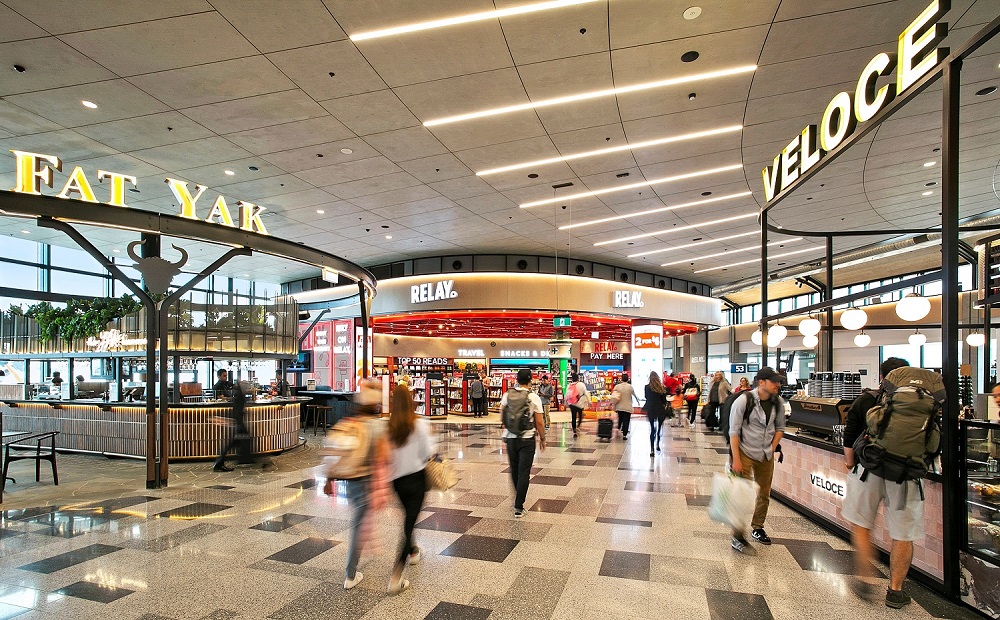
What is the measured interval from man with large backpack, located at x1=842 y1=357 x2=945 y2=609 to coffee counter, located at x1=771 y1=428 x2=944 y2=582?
0.29 metres

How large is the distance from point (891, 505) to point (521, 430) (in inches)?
120

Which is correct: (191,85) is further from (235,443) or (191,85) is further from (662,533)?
(662,533)

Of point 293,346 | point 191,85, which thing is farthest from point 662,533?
point 293,346

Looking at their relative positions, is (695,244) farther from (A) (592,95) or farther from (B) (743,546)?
(B) (743,546)

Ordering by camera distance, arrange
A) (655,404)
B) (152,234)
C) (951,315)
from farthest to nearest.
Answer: (655,404) < (152,234) < (951,315)

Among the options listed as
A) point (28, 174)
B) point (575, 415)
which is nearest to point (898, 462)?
point (28, 174)

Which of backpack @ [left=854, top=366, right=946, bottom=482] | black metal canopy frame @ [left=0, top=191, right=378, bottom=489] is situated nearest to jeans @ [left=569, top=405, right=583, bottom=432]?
black metal canopy frame @ [left=0, top=191, right=378, bottom=489]

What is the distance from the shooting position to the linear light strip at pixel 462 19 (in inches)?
204

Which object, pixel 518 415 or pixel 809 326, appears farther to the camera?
pixel 809 326

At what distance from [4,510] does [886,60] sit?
9456mm

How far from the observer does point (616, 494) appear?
6.53 meters

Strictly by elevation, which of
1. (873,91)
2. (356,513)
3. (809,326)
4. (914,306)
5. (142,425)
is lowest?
(142,425)

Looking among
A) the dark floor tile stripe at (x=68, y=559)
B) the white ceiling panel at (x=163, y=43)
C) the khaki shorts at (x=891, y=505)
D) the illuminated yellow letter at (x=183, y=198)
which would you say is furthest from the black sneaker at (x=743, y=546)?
the illuminated yellow letter at (x=183, y=198)

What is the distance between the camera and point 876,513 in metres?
3.72
